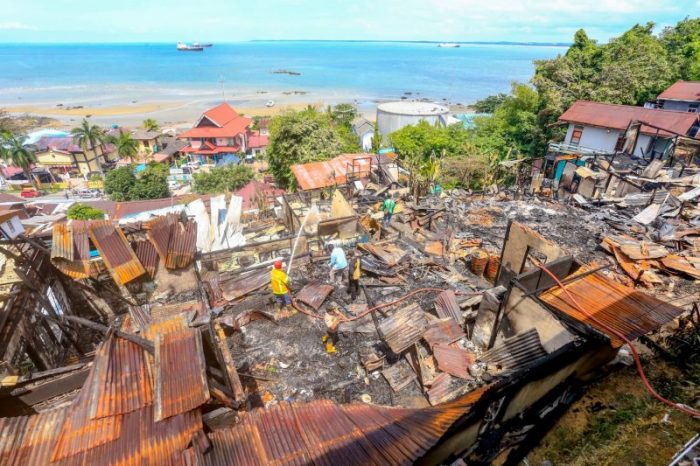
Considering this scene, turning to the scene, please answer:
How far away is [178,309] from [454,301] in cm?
664

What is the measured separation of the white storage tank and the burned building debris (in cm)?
3319

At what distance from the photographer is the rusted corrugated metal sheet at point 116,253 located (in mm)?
8906

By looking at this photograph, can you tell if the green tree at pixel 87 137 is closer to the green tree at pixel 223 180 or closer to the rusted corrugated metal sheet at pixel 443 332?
the green tree at pixel 223 180

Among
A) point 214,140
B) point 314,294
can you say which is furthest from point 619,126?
point 214,140

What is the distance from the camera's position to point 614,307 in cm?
670

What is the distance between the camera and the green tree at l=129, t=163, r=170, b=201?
119 feet

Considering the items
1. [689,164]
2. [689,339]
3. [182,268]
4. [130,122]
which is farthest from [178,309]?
[130,122]

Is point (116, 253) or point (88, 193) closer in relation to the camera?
point (116, 253)

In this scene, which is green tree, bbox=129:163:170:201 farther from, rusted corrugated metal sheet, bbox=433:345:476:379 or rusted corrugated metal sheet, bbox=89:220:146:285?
rusted corrugated metal sheet, bbox=433:345:476:379

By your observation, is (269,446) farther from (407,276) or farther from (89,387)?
(407,276)

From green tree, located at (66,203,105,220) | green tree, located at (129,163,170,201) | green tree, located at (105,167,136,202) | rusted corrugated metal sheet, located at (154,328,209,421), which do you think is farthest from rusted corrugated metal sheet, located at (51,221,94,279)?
green tree, located at (105,167,136,202)

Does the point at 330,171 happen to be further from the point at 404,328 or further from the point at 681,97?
the point at 681,97

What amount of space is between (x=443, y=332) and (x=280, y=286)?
4107mm

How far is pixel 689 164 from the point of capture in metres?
20.6
